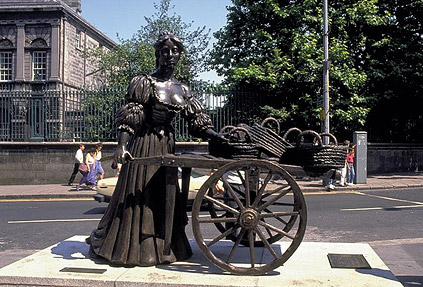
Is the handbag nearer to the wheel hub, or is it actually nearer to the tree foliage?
the tree foliage

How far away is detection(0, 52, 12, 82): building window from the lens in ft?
113

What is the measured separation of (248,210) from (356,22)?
61.3ft

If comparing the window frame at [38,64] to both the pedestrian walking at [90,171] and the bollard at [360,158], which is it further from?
the bollard at [360,158]

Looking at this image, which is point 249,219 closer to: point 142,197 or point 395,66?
point 142,197

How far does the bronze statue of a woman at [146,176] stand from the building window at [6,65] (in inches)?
1306

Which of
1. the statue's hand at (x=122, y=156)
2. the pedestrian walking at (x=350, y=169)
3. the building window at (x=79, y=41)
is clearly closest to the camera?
the statue's hand at (x=122, y=156)

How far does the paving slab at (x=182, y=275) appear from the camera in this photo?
4020mm

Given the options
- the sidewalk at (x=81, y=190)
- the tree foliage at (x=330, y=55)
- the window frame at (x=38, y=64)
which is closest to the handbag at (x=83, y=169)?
the sidewalk at (x=81, y=190)

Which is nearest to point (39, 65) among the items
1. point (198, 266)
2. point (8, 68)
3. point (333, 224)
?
point (8, 68)

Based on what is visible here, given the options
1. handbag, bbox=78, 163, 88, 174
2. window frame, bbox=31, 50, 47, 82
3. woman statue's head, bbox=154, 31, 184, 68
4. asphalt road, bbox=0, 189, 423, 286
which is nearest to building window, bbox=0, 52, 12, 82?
window frame, bbox=31, 50, 47, 82

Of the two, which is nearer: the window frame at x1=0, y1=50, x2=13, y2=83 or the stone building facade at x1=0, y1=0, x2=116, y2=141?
the stone building facade at x1=0, y1=0, x2=116, y2=141

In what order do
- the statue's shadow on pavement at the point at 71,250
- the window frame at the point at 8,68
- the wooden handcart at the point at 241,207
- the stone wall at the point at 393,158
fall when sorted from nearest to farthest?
the wooden handcart at the point at 241,207 → the statue's shadow on pavement at the point at 71,250 → the stone wall at the point at 393,158 → the window frame at the point at 8,68

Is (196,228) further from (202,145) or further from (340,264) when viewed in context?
(202,145)

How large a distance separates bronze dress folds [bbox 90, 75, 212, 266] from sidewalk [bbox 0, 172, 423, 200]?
11.1 metres
